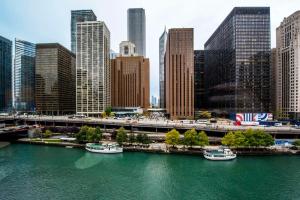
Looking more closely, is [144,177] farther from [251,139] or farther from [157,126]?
[157,126]

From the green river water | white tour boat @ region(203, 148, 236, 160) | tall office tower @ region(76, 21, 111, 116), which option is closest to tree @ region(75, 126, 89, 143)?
the green river water

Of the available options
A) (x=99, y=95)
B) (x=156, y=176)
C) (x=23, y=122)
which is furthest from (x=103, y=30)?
(x=156, y=176)

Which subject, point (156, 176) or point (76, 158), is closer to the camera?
point (156, 176)

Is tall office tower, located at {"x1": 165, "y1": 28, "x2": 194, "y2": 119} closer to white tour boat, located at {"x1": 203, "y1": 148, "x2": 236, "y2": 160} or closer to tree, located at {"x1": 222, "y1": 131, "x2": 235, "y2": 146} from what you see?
tree, located at {"x1": 222, "y1": 131, "x2": 235, "y2": 146}

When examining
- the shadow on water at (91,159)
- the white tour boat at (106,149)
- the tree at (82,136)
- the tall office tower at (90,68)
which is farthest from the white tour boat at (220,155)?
the tall office tower at (90,68)

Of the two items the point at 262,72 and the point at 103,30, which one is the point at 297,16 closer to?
the point at 262,72

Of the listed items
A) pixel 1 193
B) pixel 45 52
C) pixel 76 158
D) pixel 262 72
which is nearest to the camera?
pixel 1 193

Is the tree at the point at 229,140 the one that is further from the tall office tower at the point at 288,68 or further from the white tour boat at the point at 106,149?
the tall office tower at the point at 288,68
